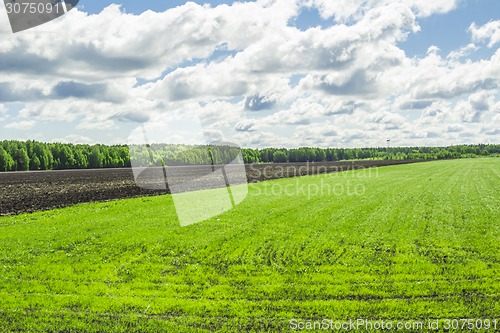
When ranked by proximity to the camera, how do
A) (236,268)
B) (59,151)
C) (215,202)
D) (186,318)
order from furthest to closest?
(59,151)
(215,202)
(236,268)
(186,318)

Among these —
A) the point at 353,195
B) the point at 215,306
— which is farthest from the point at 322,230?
the point at 353,195

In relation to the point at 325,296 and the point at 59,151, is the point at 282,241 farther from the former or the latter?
the point at 59,151

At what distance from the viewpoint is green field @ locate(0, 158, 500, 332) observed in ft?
33.6

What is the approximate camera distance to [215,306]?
1078 cm

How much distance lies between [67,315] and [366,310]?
25.5 feet

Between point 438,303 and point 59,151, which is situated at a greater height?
point 59,151

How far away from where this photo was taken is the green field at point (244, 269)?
10.2 m

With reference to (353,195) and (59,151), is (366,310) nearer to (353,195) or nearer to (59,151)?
(353,195)

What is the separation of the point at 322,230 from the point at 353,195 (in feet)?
48.5

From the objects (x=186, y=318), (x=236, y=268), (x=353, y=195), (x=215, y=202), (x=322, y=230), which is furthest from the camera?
(x=353, y=195)

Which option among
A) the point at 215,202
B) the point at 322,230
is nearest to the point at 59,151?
the point at 215,202

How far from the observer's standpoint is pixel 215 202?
101 ft

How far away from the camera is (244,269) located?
14.1 meters

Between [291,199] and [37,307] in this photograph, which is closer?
[37,307]
